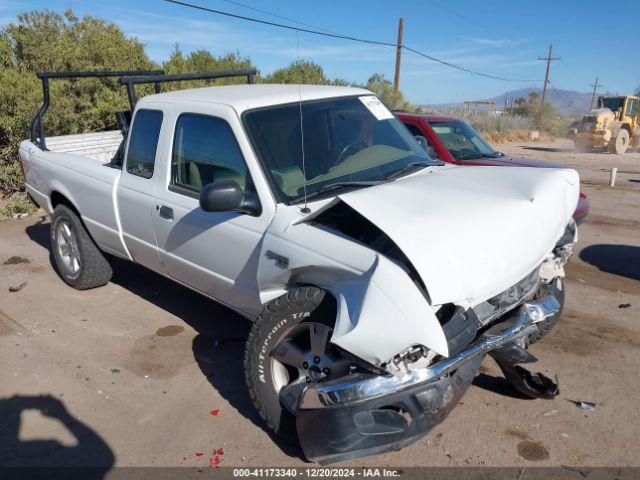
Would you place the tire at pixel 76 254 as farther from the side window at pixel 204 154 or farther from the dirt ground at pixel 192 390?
the side window at pixel 204 154

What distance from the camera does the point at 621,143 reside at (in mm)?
25906

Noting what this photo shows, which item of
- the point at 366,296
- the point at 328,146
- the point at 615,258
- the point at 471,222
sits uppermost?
the point at 328,146

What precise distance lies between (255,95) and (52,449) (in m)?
2.64

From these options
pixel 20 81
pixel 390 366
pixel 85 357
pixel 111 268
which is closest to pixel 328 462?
pixel 390 366

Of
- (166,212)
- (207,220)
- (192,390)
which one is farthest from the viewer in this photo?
(166,212)

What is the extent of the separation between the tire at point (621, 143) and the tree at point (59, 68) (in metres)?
21.3

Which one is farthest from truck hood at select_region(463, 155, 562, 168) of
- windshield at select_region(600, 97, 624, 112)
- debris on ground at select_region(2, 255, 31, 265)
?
windshield at select_region(600, 97, 624, 112)

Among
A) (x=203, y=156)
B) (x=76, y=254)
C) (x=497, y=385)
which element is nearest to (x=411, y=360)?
(x=497, y=385)

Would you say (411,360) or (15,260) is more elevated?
(411,360)

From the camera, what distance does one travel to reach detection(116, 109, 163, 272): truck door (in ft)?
14.4

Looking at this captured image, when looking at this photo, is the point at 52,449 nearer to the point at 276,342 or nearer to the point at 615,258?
the point at 276,342

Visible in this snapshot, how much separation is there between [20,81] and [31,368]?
8.53 m

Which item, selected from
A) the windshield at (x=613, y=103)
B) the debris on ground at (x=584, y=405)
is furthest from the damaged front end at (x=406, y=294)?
the windshield at (x=613, y=103)

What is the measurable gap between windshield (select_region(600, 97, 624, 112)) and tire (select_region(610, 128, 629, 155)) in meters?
2.11
